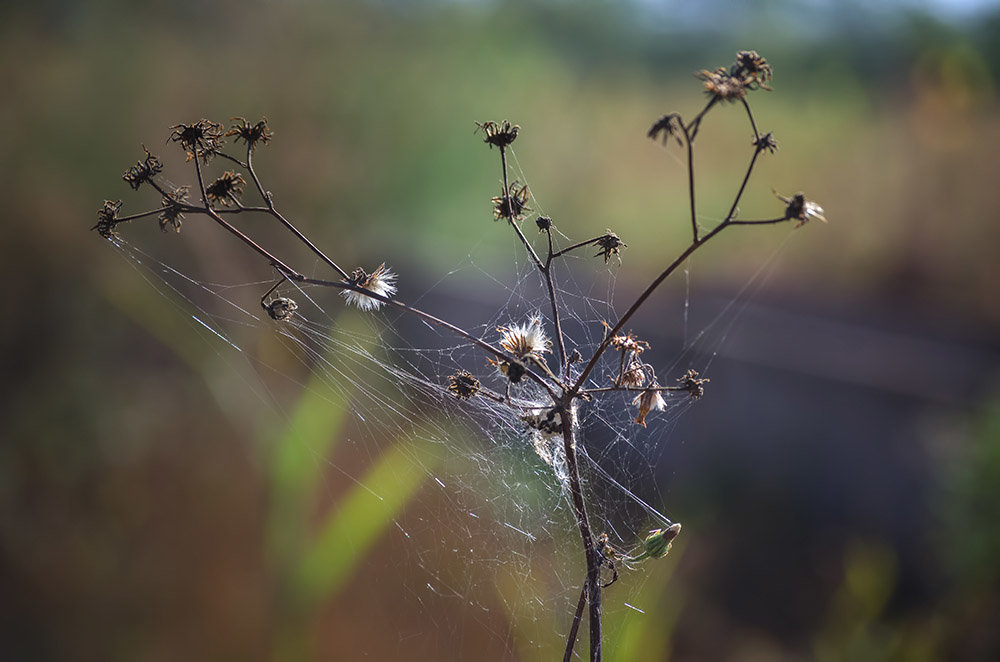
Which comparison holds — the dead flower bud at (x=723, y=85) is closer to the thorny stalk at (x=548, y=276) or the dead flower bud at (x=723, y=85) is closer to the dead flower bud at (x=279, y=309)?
the thorny stalk at (x=548, y=276)

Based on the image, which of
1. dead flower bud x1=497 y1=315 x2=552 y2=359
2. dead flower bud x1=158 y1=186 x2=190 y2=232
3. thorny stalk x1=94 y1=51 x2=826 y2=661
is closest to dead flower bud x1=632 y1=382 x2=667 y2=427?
thorny stalk x1=94 y1=51 x2=826 y2=661

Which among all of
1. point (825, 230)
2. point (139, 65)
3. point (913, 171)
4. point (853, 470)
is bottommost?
point (139, 65)

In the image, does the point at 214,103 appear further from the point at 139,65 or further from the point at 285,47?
the point at 285,47

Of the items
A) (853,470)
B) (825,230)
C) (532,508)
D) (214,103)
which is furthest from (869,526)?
(214,103)

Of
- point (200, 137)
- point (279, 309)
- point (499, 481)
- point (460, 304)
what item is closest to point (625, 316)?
point (279, 309)

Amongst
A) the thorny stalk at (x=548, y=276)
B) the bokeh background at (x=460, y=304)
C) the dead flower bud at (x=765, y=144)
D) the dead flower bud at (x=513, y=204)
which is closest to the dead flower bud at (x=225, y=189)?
the thorny stalk at (x=548, y=276)

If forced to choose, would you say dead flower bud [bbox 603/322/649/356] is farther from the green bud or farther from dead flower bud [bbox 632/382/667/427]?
the green bud

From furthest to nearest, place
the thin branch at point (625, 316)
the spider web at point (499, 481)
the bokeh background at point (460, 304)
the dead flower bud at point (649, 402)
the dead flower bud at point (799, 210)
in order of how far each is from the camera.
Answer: the bokeh background at point (460, 304) < the spider web at point (499, 481) < the dead flower bud at point (649, 402) < the dead flower bud at point (799, 210) < the thin branch at point (625, 316)
